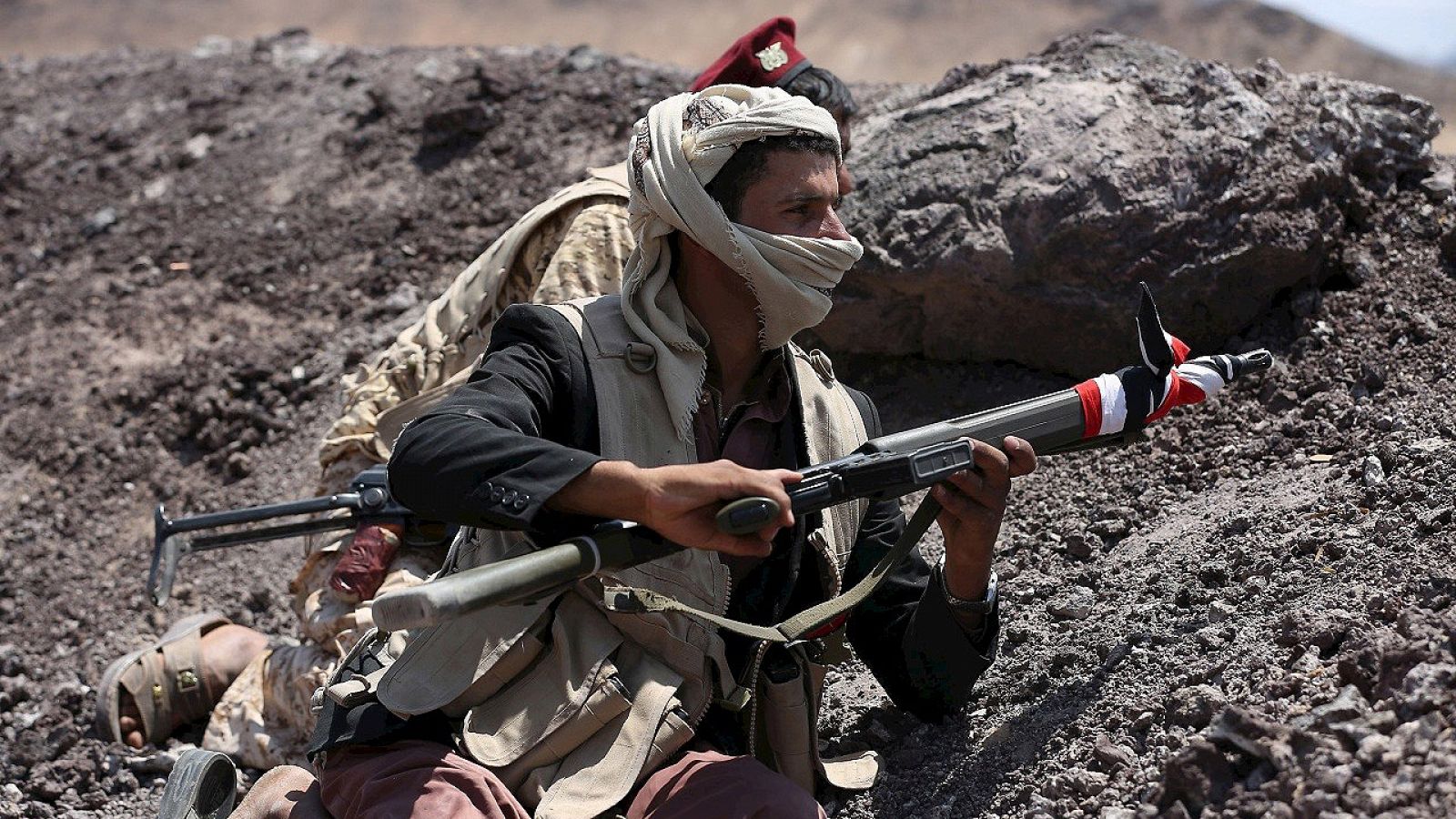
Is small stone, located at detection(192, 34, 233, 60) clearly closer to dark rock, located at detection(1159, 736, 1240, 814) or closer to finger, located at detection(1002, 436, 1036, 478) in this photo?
finger, located at detection(1002, 436, 1036, 478)

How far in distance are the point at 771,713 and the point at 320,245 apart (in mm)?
5151

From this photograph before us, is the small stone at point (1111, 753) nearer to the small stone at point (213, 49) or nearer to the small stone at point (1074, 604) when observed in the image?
the small stone at point (1074, 604)

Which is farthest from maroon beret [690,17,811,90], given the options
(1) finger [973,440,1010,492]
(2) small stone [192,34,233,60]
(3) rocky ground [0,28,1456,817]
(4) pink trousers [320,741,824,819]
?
(2) small stone [192,34,233,60]

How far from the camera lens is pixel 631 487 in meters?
2.49

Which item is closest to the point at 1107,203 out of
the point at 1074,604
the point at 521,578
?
the point at 1074,604

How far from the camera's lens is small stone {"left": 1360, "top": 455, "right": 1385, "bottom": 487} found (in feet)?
11.8

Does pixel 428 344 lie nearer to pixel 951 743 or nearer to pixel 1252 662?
pixel 951 743

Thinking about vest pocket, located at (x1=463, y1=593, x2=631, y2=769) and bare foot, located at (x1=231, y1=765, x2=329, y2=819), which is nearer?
vest pocket, located at (x1=463, y1=593, x2=631, y2=769)

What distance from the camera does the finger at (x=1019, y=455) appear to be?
Result: 284cm

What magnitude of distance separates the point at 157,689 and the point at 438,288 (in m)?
2.72

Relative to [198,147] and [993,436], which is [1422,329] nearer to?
[993,436]

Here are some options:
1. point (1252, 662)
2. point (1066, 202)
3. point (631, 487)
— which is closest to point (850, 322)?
point (1066, 202)

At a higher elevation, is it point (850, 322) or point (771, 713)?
point (850, 322)

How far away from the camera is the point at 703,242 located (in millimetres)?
2969
